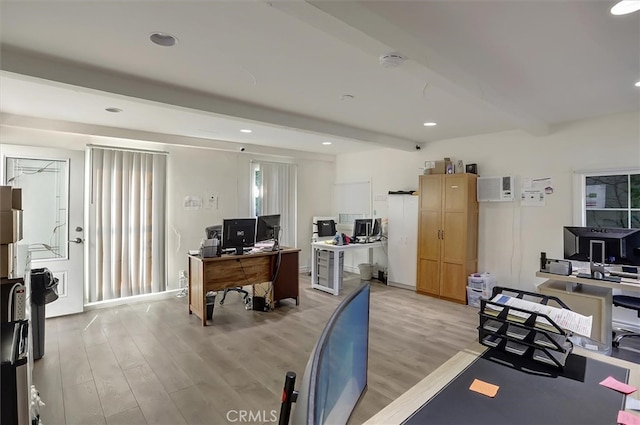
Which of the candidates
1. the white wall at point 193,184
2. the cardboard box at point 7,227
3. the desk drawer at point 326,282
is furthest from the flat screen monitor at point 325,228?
the cardboard box at point 7,227

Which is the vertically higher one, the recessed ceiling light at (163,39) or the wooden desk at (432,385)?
the recessed ceiling light at (163,39)

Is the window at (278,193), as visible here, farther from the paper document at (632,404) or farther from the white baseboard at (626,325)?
the paper document at (632,404)

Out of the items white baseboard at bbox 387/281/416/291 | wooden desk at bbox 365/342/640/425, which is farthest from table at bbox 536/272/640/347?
white baseboard at bbox 387/281/416/291

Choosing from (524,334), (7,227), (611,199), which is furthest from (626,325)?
(7,227)

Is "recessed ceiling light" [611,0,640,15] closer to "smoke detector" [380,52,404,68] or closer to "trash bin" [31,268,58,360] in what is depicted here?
"smoke detector" [380,52,404,68]

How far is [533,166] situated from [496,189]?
1.75 ft

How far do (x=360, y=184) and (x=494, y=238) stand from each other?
2.77 meters

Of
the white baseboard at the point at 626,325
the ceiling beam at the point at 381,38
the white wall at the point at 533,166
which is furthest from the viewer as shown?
the white wall at the point at 533,166

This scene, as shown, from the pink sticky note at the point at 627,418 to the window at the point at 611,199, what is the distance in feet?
12.7

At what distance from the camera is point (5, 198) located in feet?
6.50

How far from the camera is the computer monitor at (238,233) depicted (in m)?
4.11

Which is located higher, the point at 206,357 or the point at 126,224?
the point at 126,224

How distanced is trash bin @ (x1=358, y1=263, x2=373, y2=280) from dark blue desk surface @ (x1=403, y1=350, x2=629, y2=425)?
4916 millimetres

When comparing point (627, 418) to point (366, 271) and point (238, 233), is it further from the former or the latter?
point (366, 271)
